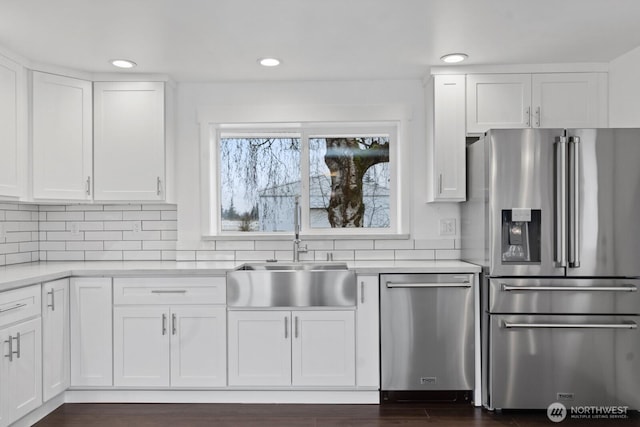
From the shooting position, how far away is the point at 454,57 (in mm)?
3023

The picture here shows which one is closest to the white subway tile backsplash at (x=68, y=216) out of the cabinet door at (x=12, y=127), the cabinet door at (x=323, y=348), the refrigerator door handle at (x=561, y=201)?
the cabinet door at (x=12, y=127)

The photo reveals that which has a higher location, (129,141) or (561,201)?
(129,141)

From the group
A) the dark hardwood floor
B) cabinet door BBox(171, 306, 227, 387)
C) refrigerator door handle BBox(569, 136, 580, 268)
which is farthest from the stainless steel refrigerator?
cabinet door BBox(171, 306, 227, 387)

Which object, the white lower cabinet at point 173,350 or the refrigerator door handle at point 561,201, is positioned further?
the white lower cabinet at point 173,350

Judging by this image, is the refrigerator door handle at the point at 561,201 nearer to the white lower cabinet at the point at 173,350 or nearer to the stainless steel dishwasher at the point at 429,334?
the stainless steel dishwasher at the point at 429,334

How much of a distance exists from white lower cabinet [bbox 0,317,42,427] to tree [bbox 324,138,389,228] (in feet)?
7.04

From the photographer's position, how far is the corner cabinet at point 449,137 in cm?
323

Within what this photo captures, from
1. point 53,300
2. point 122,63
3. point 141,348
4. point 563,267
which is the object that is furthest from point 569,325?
point 122,63

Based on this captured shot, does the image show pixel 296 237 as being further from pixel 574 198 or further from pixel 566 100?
pixel 566 100

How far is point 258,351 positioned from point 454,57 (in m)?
2.33

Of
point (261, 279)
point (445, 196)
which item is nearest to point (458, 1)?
point (445, 196)

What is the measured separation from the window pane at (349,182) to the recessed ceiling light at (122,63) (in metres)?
1.41

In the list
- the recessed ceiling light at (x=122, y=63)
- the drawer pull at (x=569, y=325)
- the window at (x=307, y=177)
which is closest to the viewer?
the drawer pull at (x=569, y=325)

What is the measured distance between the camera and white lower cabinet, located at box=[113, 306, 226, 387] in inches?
115
